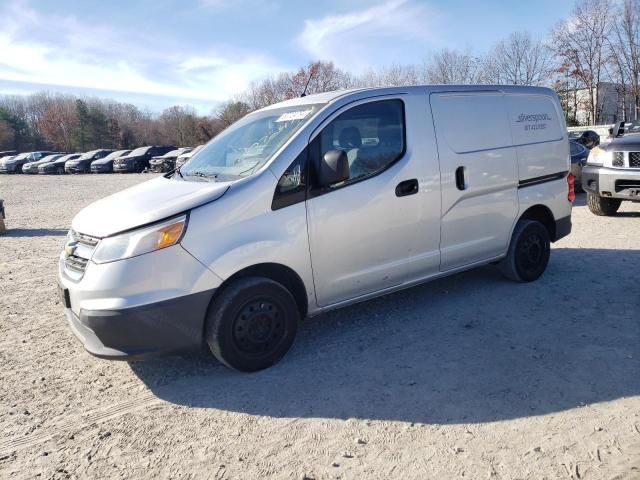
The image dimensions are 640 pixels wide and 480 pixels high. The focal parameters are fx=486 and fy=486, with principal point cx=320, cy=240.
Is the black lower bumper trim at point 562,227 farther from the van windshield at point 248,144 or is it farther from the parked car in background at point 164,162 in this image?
the parked car in background at point 164,162

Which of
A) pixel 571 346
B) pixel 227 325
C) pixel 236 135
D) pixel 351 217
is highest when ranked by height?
pixel 236 135

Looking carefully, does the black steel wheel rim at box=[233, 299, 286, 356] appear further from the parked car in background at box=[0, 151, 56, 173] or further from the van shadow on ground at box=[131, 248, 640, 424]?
the parked car in background at box=[0, 151, 56, 173]

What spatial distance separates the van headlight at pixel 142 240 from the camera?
3102 mm

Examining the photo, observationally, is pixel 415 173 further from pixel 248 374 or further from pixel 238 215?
pixel 248 374

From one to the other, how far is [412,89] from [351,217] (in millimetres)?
1403

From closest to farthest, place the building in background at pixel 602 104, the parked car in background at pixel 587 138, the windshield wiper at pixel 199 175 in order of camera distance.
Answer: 1. the windshield wiper at pixel 199 175
2. the parked car in background at pixel 587 138
3. the building in background at pixel 602 104

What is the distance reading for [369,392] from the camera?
3232mm

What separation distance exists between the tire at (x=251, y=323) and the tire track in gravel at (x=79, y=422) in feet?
1.87

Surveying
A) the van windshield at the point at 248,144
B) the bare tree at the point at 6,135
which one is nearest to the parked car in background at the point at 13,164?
the bare tree at the point at 6,135

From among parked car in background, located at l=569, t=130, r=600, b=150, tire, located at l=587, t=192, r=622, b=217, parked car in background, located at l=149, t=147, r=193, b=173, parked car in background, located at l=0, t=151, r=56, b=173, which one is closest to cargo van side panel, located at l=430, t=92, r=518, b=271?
tire, located at l=587, t=192, r=622, b=217

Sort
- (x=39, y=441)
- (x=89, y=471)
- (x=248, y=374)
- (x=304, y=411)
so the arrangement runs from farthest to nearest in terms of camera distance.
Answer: (x=248, y=374), (x=304, y=411), (x=39, y=441), (x=89, y=471)

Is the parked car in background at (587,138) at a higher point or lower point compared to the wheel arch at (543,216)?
higher

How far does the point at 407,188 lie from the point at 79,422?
2.93 m

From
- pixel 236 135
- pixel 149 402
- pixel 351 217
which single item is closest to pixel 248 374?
pixel 149 402
